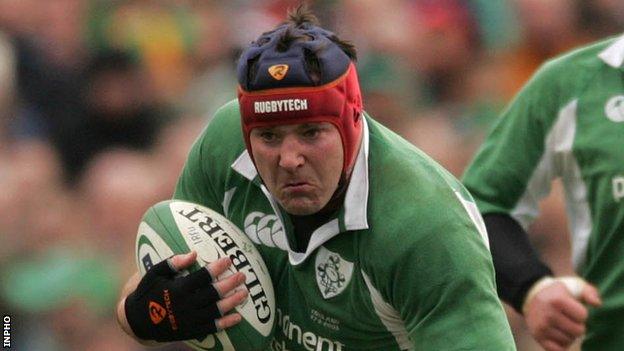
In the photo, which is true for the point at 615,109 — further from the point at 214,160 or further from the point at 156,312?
the point at 156,312

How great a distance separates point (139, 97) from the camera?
7270 millimetres

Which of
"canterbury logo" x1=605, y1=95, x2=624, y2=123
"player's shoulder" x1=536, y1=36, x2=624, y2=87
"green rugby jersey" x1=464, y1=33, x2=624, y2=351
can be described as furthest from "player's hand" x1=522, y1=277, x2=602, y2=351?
A: "player's shoulder" x1=536, y1=36, x2=624, y2=87

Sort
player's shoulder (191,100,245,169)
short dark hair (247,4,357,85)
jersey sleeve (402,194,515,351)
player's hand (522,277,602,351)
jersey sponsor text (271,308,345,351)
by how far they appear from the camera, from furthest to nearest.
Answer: player's hand (522,277,602,351), player's shoulder (191,100,245,169), jersey sponsor text (271,308,345,351), short dark hair (247,4,357,85), jersey sleeve (402,194,515,351)

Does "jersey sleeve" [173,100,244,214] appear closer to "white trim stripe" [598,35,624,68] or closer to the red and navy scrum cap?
the red and navy scrum cap

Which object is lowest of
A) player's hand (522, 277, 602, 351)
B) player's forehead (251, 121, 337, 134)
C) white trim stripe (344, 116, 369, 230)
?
player's hand (522, 277, 602, 351)

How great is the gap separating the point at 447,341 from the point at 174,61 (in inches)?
156

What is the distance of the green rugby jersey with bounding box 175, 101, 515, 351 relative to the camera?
384 cm

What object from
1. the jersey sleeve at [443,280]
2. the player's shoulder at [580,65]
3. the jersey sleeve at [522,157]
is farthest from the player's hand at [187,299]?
the player's shoulder at [580,65]

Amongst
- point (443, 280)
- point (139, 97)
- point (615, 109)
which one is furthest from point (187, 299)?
point (139, 97)

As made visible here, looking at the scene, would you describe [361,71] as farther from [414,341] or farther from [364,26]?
[414,341]

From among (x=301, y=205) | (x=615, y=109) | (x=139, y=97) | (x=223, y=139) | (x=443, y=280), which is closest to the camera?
(x=443, y=280)

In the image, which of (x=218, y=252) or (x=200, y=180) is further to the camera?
(x=200, y=180)

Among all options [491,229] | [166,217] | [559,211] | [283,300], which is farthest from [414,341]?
[559,211]

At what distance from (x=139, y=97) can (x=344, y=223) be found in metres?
3.44
